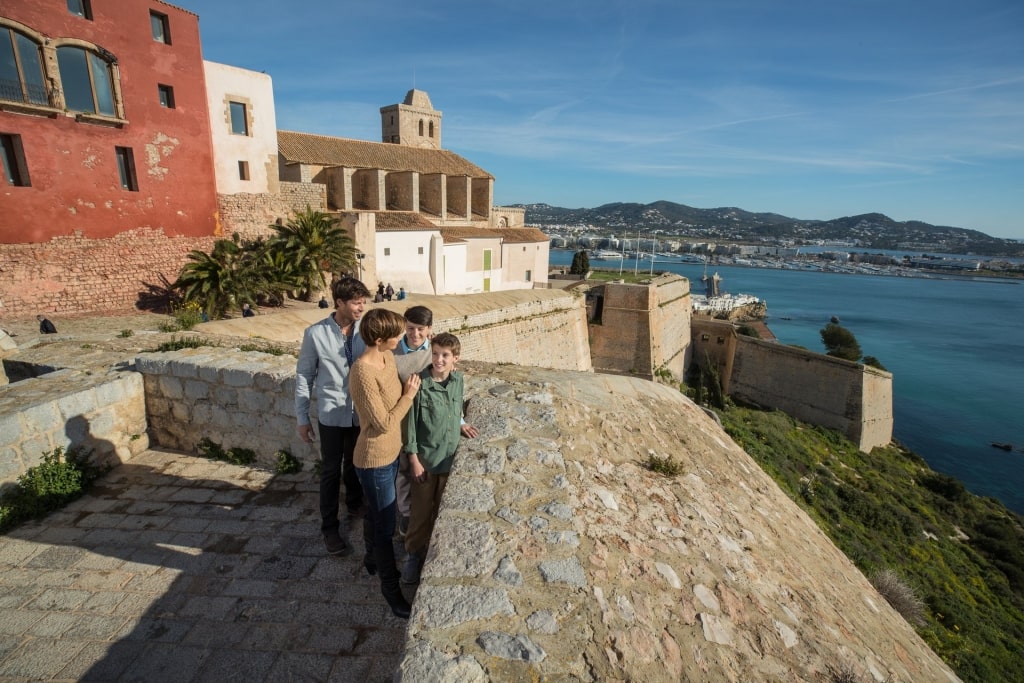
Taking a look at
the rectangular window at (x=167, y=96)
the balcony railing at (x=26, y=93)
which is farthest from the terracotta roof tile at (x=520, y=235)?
the balcony railing at (x=26, y=93)

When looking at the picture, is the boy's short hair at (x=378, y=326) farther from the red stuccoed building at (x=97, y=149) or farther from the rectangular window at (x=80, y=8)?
the rectangular window at (x=80, y=8)

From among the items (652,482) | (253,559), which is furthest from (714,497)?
(253,559)

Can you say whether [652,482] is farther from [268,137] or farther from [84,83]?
[268,137]

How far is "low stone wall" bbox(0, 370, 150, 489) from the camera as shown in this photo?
11.6 ft

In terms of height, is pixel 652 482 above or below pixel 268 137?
below

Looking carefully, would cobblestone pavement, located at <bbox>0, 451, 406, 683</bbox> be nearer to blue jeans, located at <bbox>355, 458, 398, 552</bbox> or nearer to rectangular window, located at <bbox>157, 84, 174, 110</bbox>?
blue jeans, located at <bbox>355, 458, 398, 552</bbox>

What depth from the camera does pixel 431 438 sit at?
9.22 ft

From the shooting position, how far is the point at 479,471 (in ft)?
9.37

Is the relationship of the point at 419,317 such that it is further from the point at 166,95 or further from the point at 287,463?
the point at 166,95

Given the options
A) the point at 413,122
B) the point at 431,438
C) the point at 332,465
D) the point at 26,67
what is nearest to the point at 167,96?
the point at 26,67

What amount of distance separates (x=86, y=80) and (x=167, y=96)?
1887 mm

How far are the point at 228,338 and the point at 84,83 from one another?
29.7 feet

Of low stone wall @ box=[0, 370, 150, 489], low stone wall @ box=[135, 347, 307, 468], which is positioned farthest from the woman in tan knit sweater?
low stone wall @ box=[0, 370, 150, 489]

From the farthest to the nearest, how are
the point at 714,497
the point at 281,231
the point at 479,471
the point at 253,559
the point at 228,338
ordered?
the point at 281,231, the point at 228,338, the point at 714,497, the point at 253,559, the point at 479,471
